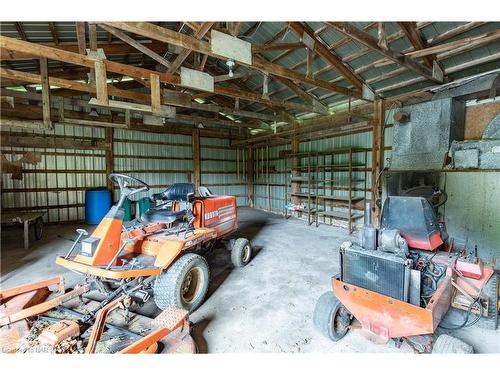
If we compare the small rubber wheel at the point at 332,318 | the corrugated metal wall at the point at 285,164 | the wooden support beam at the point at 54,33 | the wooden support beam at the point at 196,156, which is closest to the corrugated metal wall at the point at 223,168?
the wooden support beam at the point at 196,156

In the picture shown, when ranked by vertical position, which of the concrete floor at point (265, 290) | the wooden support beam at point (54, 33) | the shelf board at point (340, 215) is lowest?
the concrete floor at point (265, 290)

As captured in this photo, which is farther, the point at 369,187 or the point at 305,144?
the point at 305,144

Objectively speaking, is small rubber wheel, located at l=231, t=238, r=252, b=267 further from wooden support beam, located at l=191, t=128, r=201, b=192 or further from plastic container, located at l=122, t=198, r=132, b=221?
wooden support beam, located at l=191, t=128, r=201, b=192

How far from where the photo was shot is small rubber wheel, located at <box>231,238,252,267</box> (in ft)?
14.1

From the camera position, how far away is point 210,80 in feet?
15.0

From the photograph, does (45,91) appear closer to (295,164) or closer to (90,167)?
(90,167)

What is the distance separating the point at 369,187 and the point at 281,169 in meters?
4.02

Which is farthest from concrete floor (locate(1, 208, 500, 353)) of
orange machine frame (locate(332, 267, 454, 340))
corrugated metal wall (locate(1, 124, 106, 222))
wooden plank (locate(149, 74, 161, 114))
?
wooden plank (locate(149, 74, 161, 114))

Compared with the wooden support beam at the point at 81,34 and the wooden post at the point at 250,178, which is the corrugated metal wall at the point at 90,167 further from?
the wooden support beam at the point at 81,34

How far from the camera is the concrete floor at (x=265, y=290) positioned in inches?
93.0

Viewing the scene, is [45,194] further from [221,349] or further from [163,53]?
[221,349]

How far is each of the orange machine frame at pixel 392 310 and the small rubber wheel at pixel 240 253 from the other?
2.21m

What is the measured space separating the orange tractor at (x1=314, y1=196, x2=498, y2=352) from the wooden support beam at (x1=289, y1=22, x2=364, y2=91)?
11.3 ft
